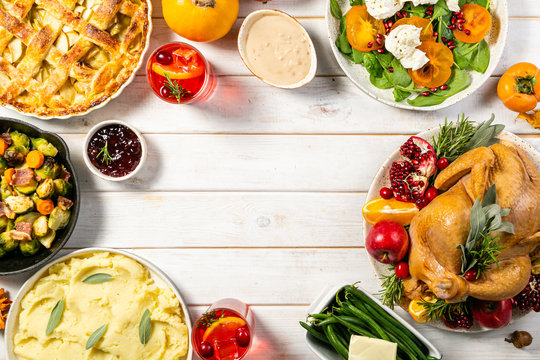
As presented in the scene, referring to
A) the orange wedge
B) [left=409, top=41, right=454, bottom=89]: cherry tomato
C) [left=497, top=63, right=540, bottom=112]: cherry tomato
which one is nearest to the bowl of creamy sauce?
[left=409, top=41, right=454, bottom=89]: cherry tomato

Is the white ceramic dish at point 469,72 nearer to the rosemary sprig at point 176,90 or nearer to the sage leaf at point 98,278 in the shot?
the rosemary sprig at point 176,90

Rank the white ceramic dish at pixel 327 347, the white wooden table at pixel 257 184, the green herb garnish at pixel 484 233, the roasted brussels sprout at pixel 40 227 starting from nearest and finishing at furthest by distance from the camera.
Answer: the green herb garnish at pixel 484 233 < the white ceramic dish at pixel 327 347 < the roasted brussels sprout at pixel 40 227 < the white wooden table at pixel 257 184

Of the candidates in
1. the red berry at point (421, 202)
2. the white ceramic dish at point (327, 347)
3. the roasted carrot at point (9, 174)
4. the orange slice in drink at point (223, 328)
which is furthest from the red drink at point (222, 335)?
the roasted carrot at point (9, 174)

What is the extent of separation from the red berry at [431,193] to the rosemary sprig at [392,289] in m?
0.26

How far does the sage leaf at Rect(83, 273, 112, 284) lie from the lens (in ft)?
5.35

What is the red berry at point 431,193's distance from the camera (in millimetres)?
1524

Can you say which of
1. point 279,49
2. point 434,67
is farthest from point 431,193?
point 279,49

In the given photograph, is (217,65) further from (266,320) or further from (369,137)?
(266,320)

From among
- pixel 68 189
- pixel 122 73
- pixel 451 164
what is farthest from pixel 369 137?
pixel 68 189

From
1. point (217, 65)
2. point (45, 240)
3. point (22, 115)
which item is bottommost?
point (45, 240)

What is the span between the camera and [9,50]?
1.62 m

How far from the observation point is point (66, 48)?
1625 millimetres

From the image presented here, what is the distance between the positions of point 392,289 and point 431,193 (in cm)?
33

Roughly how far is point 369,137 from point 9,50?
1.25 meters
